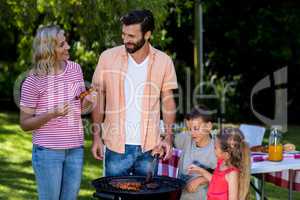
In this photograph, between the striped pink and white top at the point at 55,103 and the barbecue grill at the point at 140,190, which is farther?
the striped pink and white top at the point at 55,103

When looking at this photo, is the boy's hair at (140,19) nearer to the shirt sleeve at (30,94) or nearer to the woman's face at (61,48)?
the woman's face at (61,48)

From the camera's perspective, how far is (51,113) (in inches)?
136

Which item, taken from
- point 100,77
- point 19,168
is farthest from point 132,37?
point 19,168

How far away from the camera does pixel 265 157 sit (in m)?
4.62

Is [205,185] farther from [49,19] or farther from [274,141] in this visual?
[49,19]

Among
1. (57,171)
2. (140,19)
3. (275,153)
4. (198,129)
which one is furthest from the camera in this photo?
(275,153)

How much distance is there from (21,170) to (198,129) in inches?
163

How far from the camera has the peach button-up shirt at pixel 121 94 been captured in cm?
374

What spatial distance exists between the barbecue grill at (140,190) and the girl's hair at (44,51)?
0.71 m

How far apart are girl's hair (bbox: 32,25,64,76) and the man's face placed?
42 cm

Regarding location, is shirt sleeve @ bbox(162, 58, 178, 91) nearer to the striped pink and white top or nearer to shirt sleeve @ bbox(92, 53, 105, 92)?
Answer: shirt sleeve @ bbox(92, 53, 105, 92)

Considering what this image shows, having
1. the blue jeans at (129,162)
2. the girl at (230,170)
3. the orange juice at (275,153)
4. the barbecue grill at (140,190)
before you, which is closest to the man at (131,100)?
the blue jeans at (129,162)

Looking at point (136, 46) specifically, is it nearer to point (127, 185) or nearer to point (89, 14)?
point (127, 185)

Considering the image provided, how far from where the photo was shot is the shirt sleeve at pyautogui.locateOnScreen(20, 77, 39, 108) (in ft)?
11.5
